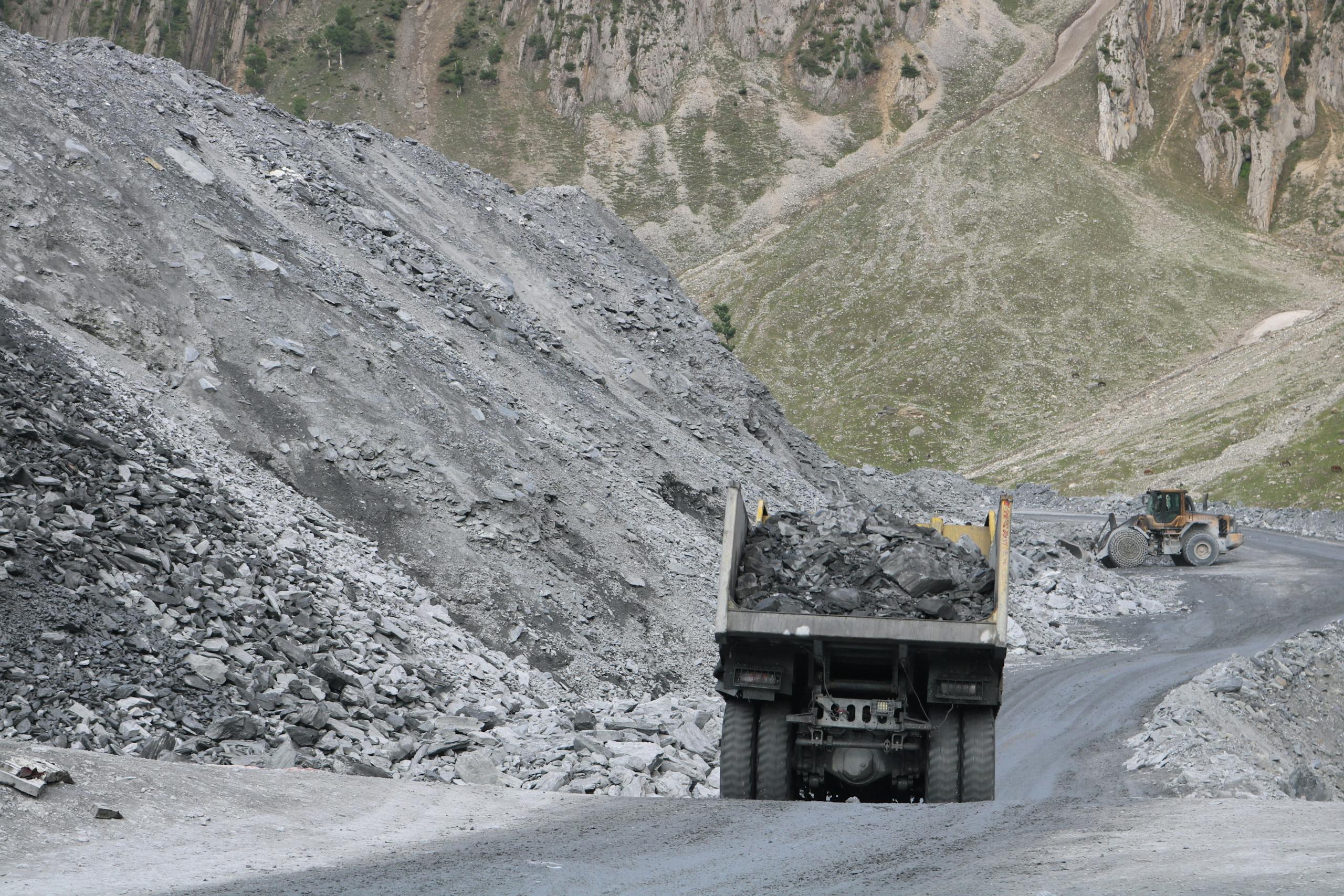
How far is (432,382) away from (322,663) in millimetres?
8382

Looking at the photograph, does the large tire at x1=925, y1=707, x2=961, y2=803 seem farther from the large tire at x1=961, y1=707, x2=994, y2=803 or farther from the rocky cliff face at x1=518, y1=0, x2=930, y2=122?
the rocky cliff face at x1=518, y1=0, x2=930, y2=122

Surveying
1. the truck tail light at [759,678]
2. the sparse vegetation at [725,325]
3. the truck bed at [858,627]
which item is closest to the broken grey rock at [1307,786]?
the truck bed at [858,627]

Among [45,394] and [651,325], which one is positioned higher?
[651,325]

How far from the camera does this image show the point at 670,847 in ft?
27.5

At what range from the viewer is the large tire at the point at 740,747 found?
993cm

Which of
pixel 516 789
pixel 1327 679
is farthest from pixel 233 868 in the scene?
pixel 1327 679

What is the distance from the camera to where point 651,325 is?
102ft

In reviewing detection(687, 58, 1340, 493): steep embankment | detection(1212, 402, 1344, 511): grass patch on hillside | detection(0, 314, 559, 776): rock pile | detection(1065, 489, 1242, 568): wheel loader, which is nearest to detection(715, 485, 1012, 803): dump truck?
detection(0, 314, 559, 776): rock pile

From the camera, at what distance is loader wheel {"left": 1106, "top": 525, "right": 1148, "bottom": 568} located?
3397 centimetres

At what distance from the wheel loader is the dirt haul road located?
84.5ft

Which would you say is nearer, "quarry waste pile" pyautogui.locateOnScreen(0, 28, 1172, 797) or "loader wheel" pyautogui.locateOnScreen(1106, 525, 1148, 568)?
"quarry waste pile" pyautogui.locateOnScreen(0, 28, 1172, 797)

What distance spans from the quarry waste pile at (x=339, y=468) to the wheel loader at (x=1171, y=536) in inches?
134

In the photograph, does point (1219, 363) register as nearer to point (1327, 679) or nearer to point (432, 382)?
point (1327, 679)

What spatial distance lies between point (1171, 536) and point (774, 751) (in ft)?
91.9
